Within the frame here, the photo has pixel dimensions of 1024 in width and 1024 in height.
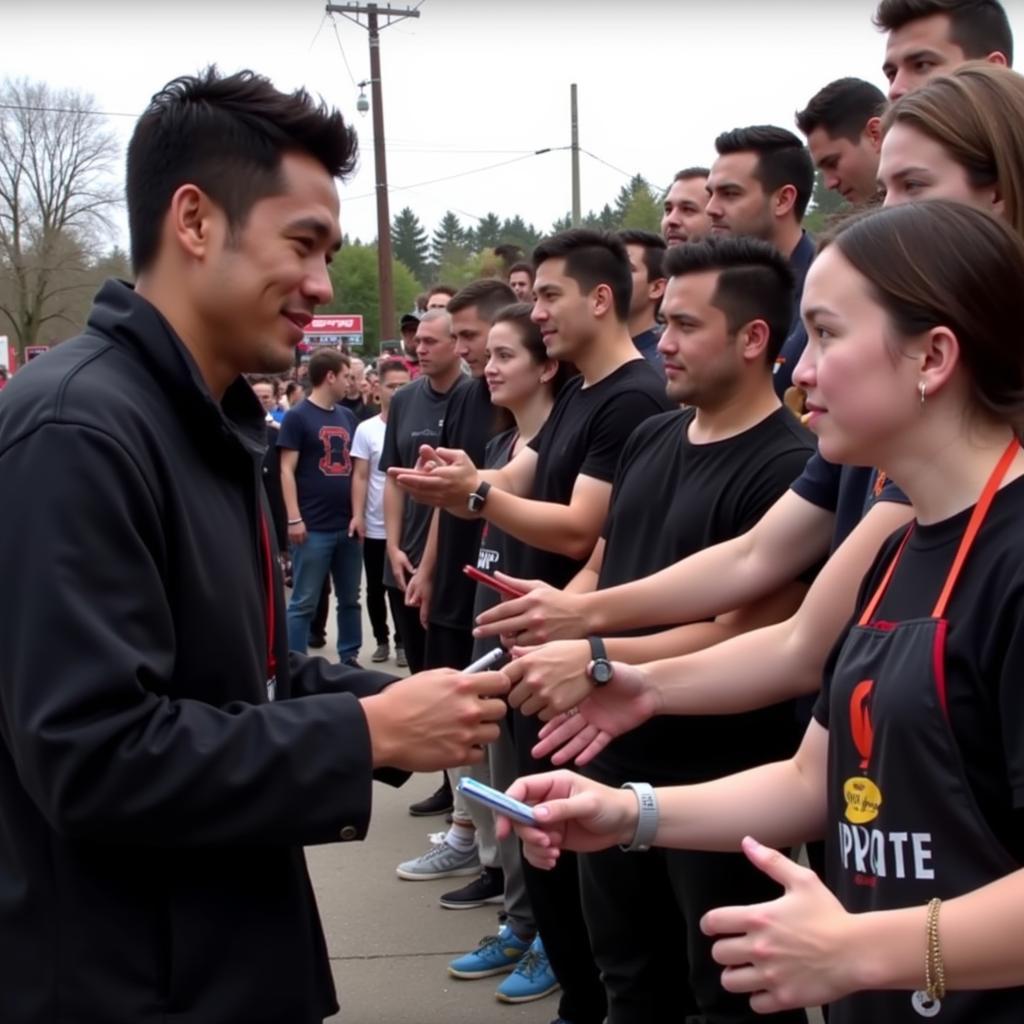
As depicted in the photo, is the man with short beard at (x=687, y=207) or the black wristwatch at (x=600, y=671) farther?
the man with short beard at (x=687, y=207)

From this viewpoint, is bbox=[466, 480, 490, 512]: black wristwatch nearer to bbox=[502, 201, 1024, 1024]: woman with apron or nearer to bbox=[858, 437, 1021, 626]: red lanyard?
bbox=[502, 201, 1024, 1024]: woman with apron

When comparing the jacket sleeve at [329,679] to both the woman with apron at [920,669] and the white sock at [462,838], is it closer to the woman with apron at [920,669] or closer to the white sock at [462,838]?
the woman with apron at [920,669]

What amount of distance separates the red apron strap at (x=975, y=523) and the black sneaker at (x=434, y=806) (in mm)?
4821

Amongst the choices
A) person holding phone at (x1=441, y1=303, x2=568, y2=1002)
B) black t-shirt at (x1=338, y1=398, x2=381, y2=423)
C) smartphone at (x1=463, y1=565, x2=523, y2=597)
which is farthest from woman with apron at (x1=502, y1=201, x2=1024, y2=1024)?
black t-shirt at (x1=338, y1=398, x2=381, y2=423)

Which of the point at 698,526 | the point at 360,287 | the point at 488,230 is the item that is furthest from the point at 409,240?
the point at 698,526

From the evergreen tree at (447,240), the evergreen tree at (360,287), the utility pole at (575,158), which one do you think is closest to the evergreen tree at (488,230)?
the evergreen tree at (447,240)

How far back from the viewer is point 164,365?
6.05 ft

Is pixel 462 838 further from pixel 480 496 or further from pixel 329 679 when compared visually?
pixel 329 679

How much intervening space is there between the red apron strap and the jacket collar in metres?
1.13

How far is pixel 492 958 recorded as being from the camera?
4383 mm

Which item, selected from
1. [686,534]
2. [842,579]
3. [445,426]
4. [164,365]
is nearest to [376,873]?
[445,426]

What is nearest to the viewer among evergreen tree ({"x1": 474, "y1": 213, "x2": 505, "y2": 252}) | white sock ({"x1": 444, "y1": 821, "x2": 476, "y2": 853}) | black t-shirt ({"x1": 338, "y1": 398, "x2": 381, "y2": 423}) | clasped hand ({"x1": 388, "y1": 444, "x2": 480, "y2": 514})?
clasped hand ({"x1": 388, "y1": 444, "x2": 480, "y2": 514})

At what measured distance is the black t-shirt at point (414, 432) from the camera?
6.56 metres

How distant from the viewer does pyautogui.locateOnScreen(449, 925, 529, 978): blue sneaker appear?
434 cm
